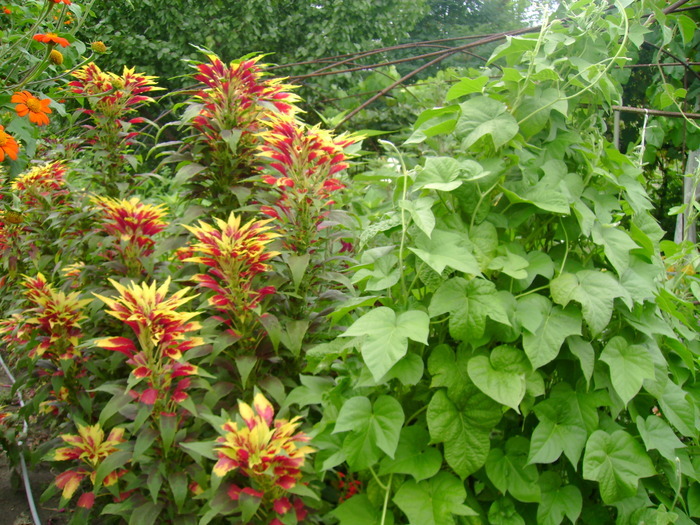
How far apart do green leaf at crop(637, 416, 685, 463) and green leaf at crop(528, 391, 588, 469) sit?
0.48 feet

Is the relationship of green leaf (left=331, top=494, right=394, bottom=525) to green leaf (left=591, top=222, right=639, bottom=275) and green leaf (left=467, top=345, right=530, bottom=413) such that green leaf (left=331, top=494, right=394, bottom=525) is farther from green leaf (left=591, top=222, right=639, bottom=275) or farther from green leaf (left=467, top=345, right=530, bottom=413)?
green leaf (left=591, top=222, right=639, bottom=275)

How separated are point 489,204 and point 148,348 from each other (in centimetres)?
75

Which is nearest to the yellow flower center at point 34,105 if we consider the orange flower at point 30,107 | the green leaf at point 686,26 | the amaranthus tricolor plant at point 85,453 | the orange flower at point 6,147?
the orange flower at point 30,107

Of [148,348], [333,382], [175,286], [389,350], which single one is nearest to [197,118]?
[175,286]

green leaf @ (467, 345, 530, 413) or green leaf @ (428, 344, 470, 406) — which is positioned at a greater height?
green leaf @ (467, 345, 530, 413)

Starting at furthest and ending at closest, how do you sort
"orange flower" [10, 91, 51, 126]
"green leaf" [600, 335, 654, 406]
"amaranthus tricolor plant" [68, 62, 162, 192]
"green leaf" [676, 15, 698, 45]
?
"amaranthus tricolor plant" [68, 62, 162, 192], "green leaf" [676, 15, 698, 45], "orange flower" [10, 91, 51, 126], "green leaf" [600, 335, 654, 406]

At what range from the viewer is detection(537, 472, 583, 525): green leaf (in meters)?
1.07

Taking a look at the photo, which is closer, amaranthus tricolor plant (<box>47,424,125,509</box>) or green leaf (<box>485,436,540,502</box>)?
green leaf (<box>485,436,540,502</box>)

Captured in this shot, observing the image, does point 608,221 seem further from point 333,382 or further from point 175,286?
point 175,286

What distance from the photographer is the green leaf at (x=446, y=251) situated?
97cm

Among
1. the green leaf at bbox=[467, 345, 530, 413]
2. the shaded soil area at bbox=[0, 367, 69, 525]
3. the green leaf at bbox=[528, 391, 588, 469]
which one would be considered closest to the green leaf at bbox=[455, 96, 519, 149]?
→ the green leaf at bbox=[467, 345, 530, 413]

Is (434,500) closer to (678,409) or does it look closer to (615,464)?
(615,464)

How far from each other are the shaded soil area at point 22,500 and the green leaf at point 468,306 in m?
1.52

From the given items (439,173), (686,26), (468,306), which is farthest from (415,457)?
(686,26)
